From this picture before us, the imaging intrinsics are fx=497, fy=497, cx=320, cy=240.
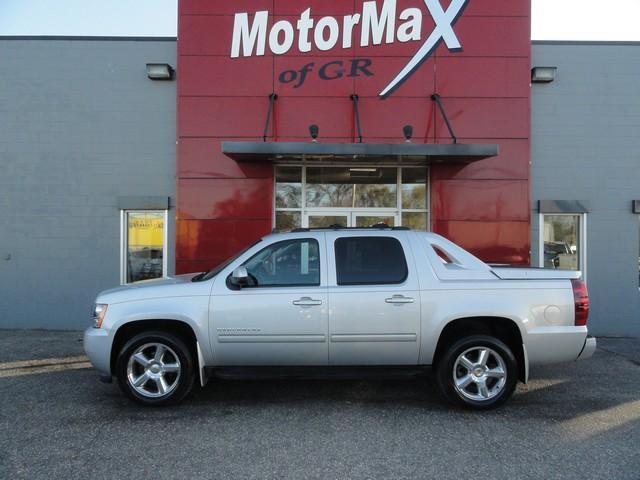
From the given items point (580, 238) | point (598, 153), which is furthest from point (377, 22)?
point (580, 238)

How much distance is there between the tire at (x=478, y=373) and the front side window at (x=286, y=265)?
1601 millimetres

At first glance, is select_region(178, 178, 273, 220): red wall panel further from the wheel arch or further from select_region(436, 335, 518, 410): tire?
select_region(436, 335, 518, 410): tire

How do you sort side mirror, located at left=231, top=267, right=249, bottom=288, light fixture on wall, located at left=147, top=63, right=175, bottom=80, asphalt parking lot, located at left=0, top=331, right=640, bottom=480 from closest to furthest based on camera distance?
asphalt parking lot, located at left=0, top=331, right=640, bottom=480 < side mirror, located at left=231, top=267, right=249, bottom=288 < light fixture on wall, located at left=147, top=63, right=175, bottom=80

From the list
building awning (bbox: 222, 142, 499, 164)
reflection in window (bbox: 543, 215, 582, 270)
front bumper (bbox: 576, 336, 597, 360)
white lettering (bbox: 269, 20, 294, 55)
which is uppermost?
white lettering (bbox: 269, 20, 294, 55)

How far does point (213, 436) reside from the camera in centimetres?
445

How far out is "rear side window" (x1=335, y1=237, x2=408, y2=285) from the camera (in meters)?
5.21

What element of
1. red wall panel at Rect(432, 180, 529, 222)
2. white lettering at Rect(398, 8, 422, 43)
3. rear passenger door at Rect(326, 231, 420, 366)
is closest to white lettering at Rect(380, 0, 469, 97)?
white lettering at Rect(398, 8, 422, 43)

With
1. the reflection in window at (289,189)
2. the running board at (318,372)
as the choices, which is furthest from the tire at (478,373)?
the reflection in window at (289,189)

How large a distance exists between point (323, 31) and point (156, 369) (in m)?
6.95

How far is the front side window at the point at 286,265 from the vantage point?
205 inches

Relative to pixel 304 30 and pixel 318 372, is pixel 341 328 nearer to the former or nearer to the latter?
pixel 318 372

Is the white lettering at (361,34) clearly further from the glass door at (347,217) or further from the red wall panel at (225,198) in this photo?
the glass door at (347,217)

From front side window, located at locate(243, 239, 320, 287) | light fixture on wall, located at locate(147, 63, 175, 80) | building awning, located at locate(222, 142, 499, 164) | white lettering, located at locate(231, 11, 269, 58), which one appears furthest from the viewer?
light fixture on wall, located at locate(147, 63, 175, 80)

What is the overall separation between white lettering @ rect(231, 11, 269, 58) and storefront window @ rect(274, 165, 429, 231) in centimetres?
228
